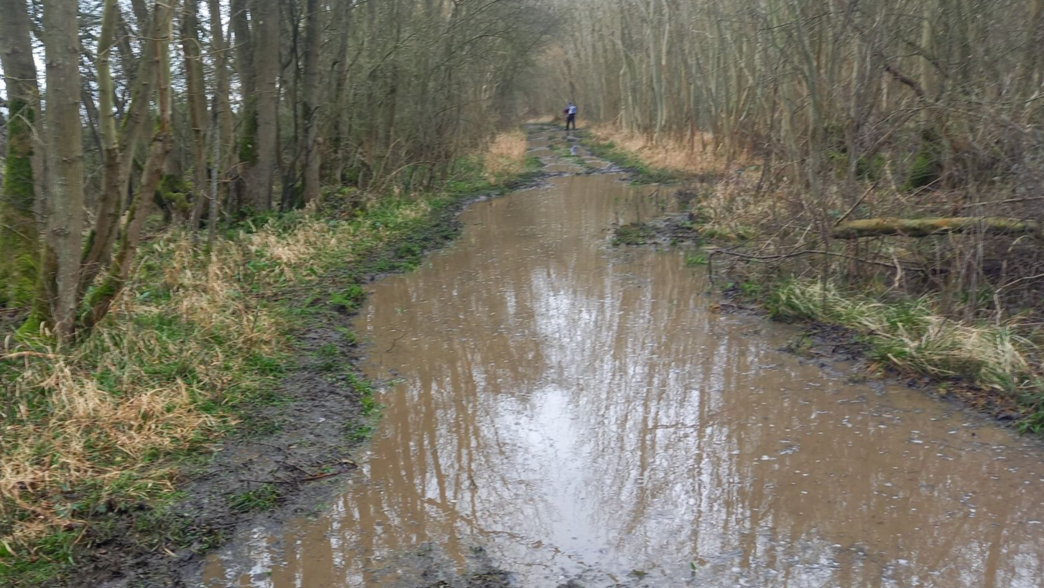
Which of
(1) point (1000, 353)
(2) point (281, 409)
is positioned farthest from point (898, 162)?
(2) point (281, 409)

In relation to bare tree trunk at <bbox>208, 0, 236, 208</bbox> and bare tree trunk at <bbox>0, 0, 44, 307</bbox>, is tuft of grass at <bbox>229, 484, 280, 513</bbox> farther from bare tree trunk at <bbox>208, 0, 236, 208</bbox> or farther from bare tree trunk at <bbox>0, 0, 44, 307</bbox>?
bare tree trunk at <bbox>208, 0, 236, 208</bbox>

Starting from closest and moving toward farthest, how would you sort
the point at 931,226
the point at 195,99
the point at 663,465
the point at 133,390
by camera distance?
the point at 663,465, the point at 133,390, the point at 931,226, the point at 195,99

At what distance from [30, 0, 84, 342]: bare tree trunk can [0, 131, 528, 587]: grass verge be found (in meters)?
0.41

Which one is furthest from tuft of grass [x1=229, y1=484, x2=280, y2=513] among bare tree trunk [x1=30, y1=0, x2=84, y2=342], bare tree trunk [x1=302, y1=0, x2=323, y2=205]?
bare tree trunk [x1=302, y1=0, x2=323, y2=205]

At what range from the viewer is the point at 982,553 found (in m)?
4.54

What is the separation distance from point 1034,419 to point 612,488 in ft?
11.6

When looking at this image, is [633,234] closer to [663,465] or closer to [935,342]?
[935,342]

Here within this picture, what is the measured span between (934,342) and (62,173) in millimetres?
8064

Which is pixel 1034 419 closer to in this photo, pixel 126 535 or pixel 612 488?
pixel 612 488

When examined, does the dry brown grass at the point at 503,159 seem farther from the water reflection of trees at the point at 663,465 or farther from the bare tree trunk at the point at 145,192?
the bare tree trunk at the point at 145,192

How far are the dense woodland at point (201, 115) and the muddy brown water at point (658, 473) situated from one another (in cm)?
309

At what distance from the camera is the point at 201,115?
1190cm

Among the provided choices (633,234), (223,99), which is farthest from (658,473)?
(223,99)

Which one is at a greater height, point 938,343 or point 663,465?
point 938,343
